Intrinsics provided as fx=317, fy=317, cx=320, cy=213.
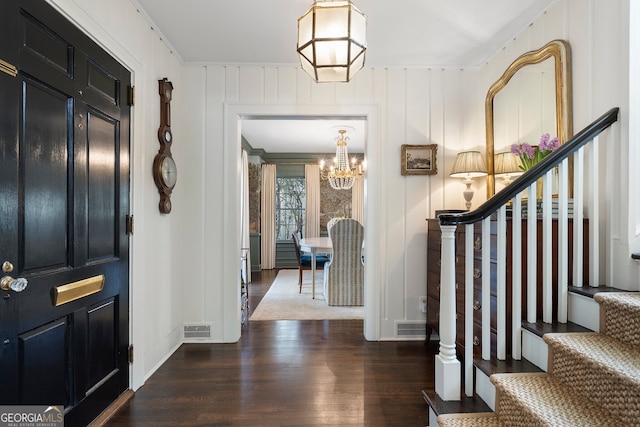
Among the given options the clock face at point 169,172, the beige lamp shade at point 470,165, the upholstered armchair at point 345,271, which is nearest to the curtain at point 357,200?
the upholstered armchair at point 345,271

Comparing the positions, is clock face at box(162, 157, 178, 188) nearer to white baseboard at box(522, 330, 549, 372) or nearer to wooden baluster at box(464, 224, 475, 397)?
wooden baluster at box(464, 224, 475, 397)

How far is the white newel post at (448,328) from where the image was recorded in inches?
65.7

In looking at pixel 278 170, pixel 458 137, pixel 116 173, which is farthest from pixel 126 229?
pixel 278 170

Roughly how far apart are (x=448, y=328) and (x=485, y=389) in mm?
335

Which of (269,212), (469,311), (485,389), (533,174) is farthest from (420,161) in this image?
(269,212)

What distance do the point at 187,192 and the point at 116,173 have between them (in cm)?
101

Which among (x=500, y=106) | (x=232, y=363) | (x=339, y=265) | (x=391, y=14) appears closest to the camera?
(x=391, y=14)

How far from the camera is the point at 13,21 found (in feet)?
4.23

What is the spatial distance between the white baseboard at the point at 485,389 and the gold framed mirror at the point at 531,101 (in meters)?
1.37

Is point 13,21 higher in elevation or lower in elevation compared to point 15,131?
higher

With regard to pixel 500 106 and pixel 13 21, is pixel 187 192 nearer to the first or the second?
pixel 13 21

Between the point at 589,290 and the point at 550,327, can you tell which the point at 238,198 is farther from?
the point at 589,290

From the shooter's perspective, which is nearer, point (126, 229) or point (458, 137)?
point (126, 229)

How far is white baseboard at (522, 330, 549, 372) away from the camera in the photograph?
1.55 metres
